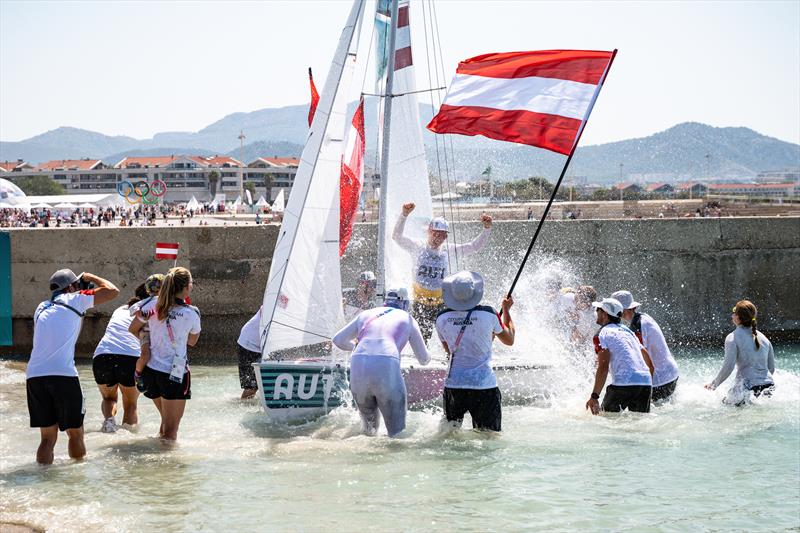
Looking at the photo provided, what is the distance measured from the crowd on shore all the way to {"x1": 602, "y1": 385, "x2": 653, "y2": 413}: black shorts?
1 centimetres

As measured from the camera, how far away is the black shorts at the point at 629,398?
9836 mm

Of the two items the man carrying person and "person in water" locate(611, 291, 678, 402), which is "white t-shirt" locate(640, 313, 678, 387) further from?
the man carrying person

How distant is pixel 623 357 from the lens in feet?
32.1

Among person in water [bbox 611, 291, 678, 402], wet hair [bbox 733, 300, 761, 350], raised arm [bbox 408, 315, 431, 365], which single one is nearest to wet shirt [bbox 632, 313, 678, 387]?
person in water [bbox 611, 291, 678, 402]

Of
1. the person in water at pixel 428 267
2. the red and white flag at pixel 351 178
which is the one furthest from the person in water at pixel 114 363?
the person in water at pixel 428 267

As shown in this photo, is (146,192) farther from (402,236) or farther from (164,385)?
(164,385)

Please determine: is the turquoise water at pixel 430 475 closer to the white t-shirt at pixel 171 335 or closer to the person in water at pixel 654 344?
the person in water at pixel 654 344

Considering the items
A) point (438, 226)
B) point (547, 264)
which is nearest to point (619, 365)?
point (438, 226)

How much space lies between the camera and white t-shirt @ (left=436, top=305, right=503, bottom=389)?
8.73m

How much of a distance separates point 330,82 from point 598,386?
5.00 metres

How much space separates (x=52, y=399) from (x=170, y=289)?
148 centimetres

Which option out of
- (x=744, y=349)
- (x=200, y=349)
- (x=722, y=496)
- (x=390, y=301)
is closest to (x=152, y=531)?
(x=390, y=301)

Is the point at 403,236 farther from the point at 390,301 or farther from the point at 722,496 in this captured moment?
the point at 722,496

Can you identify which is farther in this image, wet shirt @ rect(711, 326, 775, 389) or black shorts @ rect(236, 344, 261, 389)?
black shorts @ rect(236, 344, 261, 389)
